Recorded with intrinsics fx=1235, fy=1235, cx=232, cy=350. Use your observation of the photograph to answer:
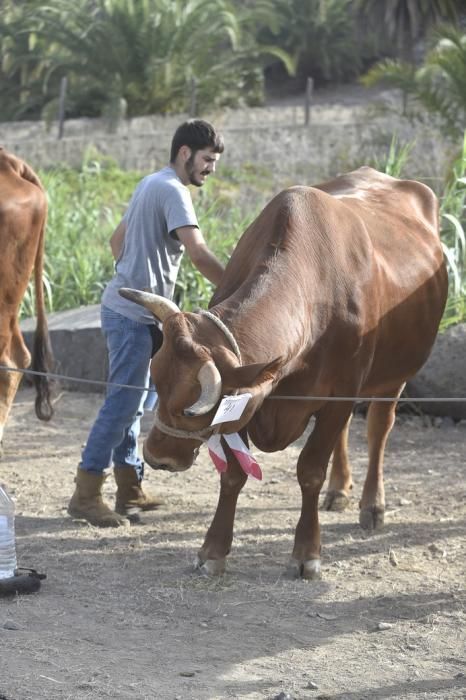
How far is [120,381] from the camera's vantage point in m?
6.07

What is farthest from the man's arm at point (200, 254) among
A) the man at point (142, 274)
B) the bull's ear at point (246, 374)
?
the bull's ear at point (246, 374)

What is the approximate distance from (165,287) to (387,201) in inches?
55.5

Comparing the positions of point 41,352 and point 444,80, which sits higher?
point 444,80

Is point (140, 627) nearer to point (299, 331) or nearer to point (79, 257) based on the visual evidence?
point (299, 331)

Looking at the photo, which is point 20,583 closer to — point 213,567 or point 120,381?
point 213,567

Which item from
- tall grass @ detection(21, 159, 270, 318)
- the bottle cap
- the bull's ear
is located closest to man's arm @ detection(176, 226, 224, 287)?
the bull's ear

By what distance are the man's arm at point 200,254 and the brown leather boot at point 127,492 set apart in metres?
1.23

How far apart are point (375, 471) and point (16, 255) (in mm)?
2439

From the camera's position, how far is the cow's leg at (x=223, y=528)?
5.46 metres

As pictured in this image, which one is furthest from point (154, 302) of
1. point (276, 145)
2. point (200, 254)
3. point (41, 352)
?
point (276, 145)

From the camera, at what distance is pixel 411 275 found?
626cm

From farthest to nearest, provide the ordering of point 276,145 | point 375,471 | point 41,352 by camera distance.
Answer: point 276,145 < point 41,352 < point 375,471

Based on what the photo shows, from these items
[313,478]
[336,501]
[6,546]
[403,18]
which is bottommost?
[336,501]

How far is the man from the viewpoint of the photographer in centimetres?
587
